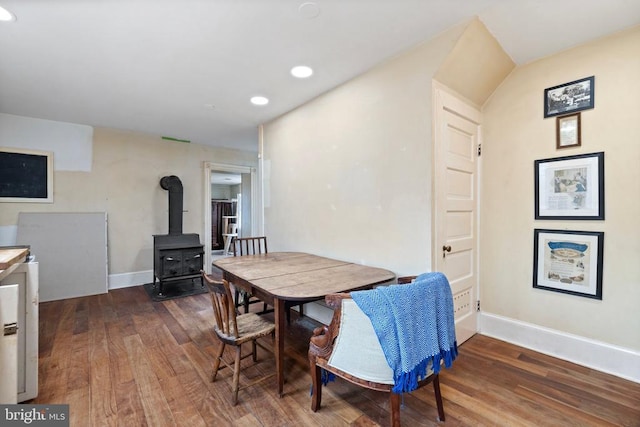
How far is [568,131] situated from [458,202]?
A: 961 millimetres

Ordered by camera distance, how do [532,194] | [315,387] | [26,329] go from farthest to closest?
[532,194] → [26,329] → [315,387]

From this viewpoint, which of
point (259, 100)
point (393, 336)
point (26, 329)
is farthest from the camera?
point (259, 100)

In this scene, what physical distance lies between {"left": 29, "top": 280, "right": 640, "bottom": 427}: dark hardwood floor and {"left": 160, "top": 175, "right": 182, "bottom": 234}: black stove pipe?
2.07m

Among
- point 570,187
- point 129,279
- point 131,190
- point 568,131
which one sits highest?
point 568,131

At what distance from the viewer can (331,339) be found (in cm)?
149

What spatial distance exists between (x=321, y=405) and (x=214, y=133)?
403 cm

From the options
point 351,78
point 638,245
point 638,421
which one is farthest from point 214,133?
point 638,421

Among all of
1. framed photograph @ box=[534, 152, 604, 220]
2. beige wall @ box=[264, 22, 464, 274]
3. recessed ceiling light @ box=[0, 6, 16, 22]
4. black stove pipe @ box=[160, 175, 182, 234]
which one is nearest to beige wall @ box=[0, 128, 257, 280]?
black stove pipe @ box=[160, 175, 182, 234]

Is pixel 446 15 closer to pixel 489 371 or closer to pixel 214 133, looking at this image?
pixel 489 371

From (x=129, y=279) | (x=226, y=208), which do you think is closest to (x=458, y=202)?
(x=129, y=279)

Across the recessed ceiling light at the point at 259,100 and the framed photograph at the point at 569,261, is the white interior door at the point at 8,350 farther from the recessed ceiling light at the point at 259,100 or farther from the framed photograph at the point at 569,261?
the framed photograph at the point at 569,261

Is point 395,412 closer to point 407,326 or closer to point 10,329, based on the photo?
point 407,326

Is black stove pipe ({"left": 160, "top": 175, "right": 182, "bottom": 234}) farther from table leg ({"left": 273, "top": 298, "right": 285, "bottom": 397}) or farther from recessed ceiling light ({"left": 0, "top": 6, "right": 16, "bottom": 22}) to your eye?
table leg ({"left": 273, "top": 298, "right": 285, "bottom": 397})

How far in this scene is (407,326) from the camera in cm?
126
